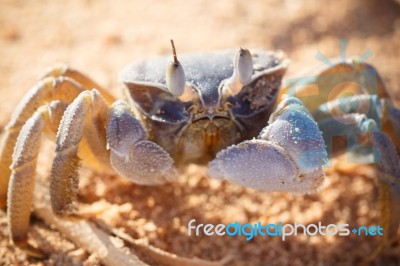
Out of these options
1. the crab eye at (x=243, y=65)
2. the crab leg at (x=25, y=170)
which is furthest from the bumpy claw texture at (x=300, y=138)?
the crab leg at (x=25, y=170)

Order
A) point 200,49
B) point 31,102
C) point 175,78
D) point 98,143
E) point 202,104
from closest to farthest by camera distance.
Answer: point 175,78 → point 202,104 → point 98,143 → point 31,102 → point 200,49

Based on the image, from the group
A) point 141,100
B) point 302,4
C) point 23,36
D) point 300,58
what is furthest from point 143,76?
point 302,4

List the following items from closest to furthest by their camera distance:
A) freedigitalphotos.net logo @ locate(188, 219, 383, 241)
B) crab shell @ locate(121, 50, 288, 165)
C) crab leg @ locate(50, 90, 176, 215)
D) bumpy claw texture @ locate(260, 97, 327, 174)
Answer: bumpy claw texture @ locate(260, 97, 327, 174)
crab leg @ locate(50, 90, 176, 215)
crab shell @ locate(121, 50, 288, 165)
freedigitalphotos.net logo @ locate(188, 219, 383, 241)

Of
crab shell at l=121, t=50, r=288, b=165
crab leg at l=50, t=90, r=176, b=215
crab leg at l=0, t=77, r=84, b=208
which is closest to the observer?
crab leg at l=50, t=90, r=176, b=215

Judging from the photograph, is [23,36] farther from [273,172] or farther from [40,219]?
[273,172]

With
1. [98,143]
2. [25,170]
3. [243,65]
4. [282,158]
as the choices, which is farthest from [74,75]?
[282,158]

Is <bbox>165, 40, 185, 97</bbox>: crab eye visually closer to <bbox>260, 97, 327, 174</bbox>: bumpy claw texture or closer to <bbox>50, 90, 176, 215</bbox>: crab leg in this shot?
<bbox>50, 90, 176, 215</bbox>: crab leg

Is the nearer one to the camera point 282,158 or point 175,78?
point 282,158

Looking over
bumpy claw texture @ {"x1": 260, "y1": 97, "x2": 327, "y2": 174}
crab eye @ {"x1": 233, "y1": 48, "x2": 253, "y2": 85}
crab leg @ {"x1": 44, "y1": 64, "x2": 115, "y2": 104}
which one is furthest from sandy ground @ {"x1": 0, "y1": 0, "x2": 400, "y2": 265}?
crab eye @ {"x1": 233, "y1": 48, "x2": 253, "y2": 85}

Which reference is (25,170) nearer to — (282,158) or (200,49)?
(282,158)
